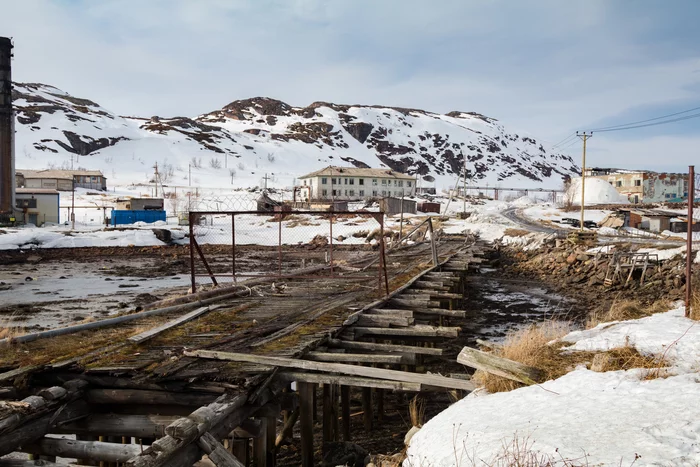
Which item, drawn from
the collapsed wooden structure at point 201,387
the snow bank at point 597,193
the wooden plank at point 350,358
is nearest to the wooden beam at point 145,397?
the collapsed wooden structure at point 201,387

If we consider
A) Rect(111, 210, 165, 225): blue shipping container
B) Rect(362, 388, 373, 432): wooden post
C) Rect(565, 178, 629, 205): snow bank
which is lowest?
Rect(362, 388, 373, 432): wooden post

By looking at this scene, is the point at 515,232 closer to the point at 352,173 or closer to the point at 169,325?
the point at 169,325

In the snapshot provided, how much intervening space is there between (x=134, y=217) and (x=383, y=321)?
4972 cm

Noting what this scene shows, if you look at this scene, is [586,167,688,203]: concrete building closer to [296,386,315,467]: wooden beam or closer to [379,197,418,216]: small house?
[379,197,418,216]: small house

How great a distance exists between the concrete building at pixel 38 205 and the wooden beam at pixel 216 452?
53.8 metres

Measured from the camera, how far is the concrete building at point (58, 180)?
76.8 meters

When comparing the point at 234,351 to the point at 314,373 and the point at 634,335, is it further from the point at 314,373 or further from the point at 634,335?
the point at 634,335

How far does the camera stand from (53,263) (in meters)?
33.1

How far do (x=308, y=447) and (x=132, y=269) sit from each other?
25866 mm

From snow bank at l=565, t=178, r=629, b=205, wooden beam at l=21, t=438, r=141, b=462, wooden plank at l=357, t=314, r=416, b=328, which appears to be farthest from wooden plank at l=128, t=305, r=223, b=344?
snow bank at l=565, t=178, r=629, b=205

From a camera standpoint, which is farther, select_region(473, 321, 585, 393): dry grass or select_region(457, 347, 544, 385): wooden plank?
select_region(473, 321, 585, 393): dry grass

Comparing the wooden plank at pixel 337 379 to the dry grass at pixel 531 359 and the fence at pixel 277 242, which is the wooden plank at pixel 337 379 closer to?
the dry grass at pixel 531 359

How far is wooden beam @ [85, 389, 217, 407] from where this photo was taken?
630 cm

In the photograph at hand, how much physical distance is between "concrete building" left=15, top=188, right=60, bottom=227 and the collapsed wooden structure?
1959 inches
